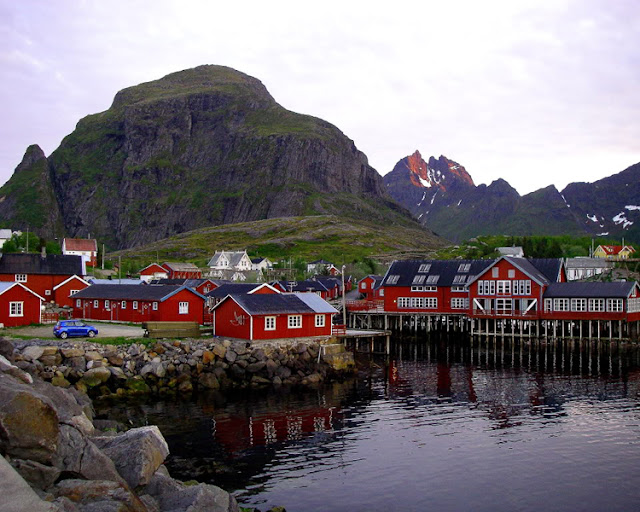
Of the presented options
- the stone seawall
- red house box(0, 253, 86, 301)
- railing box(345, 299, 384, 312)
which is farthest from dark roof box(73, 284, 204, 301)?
railing box(345, 299, 384, 312)

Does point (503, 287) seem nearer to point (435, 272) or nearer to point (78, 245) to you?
point (435, 272)

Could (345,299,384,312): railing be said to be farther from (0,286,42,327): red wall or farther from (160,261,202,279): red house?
(160,261,202,279): red house

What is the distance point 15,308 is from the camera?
52.6m

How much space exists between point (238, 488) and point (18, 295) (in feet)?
124

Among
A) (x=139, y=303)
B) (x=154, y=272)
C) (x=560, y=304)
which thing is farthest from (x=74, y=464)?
(x=154, y=272)

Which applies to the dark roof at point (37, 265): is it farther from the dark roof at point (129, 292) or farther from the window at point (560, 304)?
the window at point (560, 304)

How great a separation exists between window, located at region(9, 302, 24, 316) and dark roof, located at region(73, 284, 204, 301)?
32.3 ft

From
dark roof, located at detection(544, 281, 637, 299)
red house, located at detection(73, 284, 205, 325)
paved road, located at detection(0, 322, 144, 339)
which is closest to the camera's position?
paved road, located at detection(0, 322, 144, 339)

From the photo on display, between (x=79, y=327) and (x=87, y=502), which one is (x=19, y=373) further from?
(x=79, y=327)

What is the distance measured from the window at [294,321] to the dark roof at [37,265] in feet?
113

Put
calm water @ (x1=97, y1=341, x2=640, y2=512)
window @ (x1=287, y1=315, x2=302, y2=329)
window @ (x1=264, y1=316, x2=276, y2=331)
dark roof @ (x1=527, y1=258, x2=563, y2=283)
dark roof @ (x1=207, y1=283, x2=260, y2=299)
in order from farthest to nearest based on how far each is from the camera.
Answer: dark roof @ (x1=527, y1=258, x2=563, y2=283) < dark roof @ (x1=207, y1=283, x2=260, y2=299) < window @ (x1=287, y1=315, x2=302, y2=329) < window @ (x1=264, y1=316, x2=276, y2=331) < calm water @ (x1=97, y1=341, x2=640, y2=512)

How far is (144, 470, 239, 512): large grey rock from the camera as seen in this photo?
15648 millimetres

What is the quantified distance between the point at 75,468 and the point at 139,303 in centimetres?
4537

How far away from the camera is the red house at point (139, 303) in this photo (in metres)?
57.7
